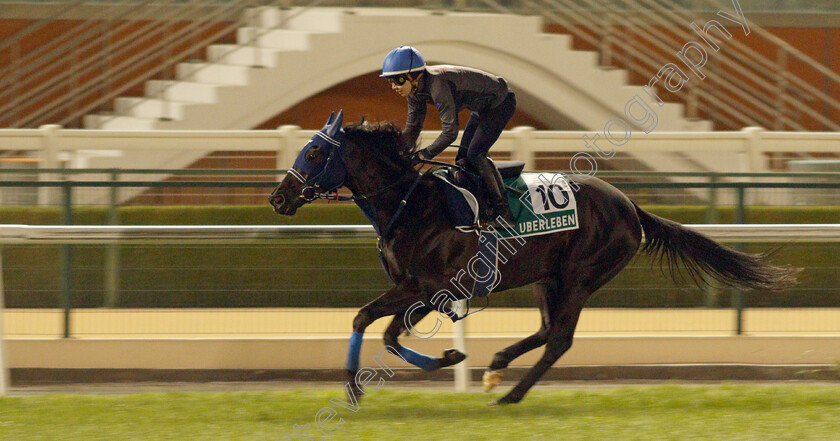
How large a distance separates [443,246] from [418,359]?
0.56 meters

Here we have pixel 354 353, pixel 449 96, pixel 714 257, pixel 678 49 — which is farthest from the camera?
pixel 678 49

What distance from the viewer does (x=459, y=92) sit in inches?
202

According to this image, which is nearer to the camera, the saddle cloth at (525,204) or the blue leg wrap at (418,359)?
the blue leg wrap at (418,359)

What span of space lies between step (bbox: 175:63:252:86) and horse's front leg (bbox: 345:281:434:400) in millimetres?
6886

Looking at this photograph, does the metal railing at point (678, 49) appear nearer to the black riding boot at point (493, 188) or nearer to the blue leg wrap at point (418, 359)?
the black riding boot at point (493, 188)

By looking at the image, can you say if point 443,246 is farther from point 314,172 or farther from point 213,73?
point 213,73

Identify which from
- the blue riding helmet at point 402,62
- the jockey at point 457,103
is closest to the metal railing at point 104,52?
the jockey at point 457,103

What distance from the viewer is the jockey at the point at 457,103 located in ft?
16.0

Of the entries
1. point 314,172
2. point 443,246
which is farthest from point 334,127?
point 443,246

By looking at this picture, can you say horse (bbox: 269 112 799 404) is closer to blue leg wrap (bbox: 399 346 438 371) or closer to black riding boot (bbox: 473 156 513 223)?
blue leg wrap (bbox: 399 346 438 371)

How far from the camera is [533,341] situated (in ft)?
17.8

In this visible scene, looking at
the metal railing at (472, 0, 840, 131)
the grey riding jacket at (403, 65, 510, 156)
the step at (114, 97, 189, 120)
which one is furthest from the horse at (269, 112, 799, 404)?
the metal railing at (472, 0, 840, 131)

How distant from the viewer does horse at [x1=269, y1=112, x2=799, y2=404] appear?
488 cm

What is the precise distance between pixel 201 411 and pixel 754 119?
9840 millimetres
